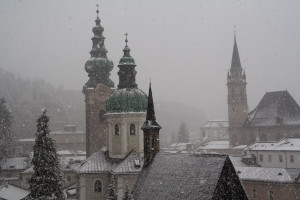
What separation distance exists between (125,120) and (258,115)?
47977mm

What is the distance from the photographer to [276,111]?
269 ft

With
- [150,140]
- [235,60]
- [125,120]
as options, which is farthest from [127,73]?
[235,60]

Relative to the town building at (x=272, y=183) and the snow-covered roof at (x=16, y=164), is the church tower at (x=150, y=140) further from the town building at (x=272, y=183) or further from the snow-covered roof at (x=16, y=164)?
the snow-covered roof at (x=16, y=164)

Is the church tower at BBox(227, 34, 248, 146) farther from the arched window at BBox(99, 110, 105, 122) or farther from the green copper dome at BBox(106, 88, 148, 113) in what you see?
the green copper dome at BBox(106, 88, 148, 113)

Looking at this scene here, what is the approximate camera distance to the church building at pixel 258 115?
8038cm

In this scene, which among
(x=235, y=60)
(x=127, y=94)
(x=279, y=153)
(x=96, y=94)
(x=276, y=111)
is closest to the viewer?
(x=127, y=94)

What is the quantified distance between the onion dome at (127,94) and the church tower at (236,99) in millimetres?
45876

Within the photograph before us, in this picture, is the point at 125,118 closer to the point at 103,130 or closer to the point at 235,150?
the point at 103,130

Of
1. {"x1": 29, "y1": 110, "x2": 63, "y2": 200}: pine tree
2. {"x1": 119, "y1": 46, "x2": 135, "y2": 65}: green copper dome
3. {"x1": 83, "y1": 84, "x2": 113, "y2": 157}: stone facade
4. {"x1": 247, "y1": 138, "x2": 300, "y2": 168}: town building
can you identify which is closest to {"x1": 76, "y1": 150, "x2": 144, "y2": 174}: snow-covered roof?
{"x1": 83, "y1": 84, "x2": 113, "y2": 157}: stone facade

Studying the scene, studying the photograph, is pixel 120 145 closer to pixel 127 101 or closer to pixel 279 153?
pixel 127 101

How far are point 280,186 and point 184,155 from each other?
25.9 meters

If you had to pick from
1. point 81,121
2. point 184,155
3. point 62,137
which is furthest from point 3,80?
point 184,155

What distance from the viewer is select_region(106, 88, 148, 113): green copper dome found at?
43.9 meters

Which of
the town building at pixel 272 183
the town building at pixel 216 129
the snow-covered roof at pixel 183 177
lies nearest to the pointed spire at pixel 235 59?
the town building at pixel 272 183
